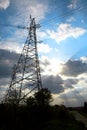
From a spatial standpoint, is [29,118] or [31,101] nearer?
[29,118]

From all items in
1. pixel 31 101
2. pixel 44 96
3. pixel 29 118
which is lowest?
pixel 29 118

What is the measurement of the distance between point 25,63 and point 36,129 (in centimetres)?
1084

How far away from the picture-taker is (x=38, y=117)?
38531 millimetres

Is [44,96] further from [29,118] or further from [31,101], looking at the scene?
[29,118]

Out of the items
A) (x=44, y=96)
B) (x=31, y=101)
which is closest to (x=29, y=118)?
(x=31, y=101)

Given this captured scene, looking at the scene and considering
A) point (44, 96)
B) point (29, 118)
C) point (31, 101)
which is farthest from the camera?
point (44, 96)

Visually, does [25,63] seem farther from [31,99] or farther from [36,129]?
[36,129]

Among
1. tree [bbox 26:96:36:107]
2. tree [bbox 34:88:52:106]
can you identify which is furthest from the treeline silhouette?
tree [bbox 34:88:52:106]

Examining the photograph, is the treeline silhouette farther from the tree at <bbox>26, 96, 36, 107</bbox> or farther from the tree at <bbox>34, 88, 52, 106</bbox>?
the tree at <bbox>34, 88, 52, 106</bbox>

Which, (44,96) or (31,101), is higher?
(44,96)

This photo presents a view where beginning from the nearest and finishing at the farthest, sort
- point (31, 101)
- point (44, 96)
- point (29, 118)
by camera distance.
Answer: point (29, 118), point (31, 101), point (44, 96)

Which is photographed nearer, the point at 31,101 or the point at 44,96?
the point at 31,101

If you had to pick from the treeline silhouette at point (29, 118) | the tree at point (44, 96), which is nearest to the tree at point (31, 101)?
the treeline silhouette at point (29, 118)

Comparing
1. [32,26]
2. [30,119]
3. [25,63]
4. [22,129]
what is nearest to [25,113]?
[30,119]
